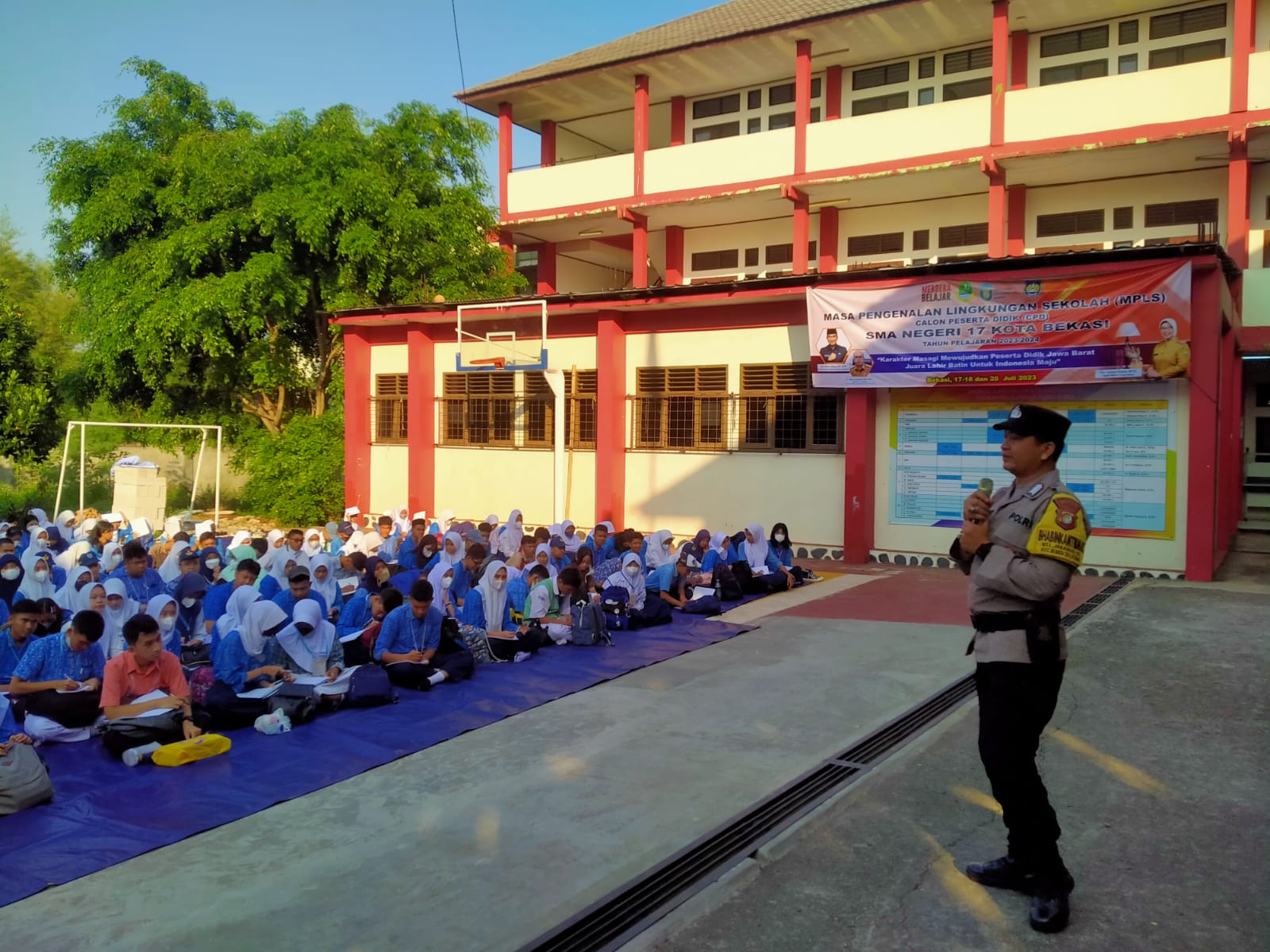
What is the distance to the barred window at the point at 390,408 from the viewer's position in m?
19.8

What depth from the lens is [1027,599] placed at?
3.85m

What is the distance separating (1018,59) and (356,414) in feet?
46.6

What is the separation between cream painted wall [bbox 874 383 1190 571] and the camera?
13.0 metres

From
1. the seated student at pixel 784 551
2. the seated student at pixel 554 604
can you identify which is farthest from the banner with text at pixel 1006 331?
the seated student at pixel 554 604

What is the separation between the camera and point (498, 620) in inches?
391

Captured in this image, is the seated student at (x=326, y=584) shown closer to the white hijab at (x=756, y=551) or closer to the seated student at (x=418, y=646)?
the seated student at (x=418, y=646)

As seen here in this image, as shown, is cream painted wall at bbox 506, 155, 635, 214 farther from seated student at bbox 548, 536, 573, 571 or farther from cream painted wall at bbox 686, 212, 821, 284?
seated student at bbox 548, 536, 573, 571

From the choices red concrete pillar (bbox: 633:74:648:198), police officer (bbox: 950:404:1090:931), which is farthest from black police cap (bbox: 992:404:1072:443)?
red concrete pillar (bbox: 633:74:648:198)

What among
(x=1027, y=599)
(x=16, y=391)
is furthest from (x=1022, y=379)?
(x=16, y=391)

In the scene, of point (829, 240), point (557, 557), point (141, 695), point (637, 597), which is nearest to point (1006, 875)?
point (141, 695)

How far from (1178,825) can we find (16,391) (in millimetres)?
21118

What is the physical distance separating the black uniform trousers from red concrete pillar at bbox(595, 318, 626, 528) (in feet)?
44.1

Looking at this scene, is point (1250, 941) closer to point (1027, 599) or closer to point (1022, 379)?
point (1027, 599)

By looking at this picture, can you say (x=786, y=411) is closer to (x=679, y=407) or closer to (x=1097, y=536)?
(x=679, y=407)
